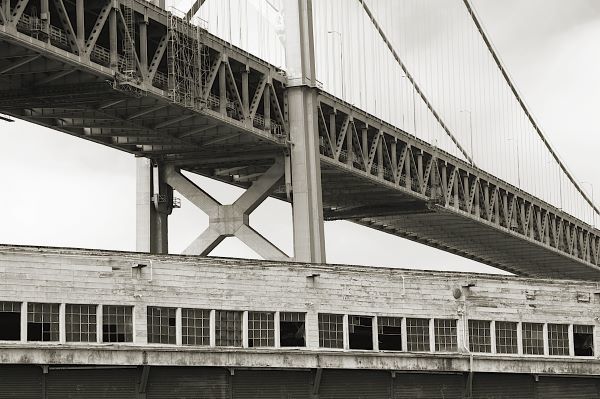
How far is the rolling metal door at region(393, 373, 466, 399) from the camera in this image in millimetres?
44438

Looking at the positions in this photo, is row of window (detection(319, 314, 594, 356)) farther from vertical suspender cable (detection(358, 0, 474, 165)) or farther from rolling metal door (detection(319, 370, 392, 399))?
vertical suspender cable (detection(358, 0, 474, 165))

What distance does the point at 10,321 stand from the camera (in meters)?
39.2

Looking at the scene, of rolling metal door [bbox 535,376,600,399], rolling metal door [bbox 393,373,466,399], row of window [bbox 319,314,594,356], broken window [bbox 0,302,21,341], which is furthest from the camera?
rolling metal door [bbox 535,376,600,399]

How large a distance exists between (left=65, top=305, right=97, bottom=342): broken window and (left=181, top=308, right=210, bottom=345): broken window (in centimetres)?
260

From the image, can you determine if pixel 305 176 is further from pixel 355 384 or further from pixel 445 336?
pixel 355 384

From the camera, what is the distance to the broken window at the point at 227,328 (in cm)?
4266

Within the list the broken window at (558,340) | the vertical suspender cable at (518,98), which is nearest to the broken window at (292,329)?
the broken window at (558,340)

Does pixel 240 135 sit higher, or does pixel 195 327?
pixel 240 135

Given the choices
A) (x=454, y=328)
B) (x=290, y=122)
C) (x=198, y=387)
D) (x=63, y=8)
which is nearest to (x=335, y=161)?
(x=290, y=122)

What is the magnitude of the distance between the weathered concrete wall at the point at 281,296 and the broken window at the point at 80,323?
236 millimetres

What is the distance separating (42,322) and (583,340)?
17162 mm

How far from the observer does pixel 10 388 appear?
38469 mm

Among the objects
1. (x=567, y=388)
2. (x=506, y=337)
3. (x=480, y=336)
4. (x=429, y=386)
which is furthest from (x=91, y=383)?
(x=567, y=388)

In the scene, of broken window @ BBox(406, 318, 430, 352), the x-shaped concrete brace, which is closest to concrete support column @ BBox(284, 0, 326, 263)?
the x-shaped concrete brace
